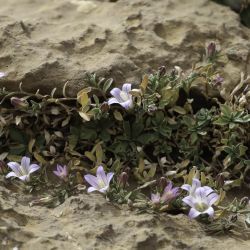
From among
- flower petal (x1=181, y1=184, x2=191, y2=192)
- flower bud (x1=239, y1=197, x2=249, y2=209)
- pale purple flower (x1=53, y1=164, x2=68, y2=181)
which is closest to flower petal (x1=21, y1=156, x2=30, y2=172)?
pale purple flower (x1=53, y1=164, x2=68, y2=181)

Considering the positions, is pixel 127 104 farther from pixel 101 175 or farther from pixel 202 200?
pixel 202 200

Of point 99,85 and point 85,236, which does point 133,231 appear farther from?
point 99,85

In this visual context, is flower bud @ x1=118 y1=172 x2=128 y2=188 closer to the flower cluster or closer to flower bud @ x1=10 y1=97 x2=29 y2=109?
the flower cluster

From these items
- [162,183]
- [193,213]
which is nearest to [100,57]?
[162,183]

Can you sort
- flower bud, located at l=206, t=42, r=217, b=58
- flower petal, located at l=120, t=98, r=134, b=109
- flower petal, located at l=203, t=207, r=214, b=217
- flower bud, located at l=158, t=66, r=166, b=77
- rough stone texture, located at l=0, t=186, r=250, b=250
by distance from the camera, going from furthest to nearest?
flower bud, located at l=206, t=42, r=217, b=58, flower bud, located at l=158, t=66, r=166, b=77, flower petal, located at l=120, t=98, r=134, b=109, flower petal, located at l=203, t=207, r=214, b=217, rough stone texture, located at l=0, t=186, r=250, b=250

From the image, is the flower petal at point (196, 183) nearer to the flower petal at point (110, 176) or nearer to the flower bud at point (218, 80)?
the flower petal at point (110, 176)

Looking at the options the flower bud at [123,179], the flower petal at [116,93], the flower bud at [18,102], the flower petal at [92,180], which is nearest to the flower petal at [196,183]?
the flower bud at [123,179]

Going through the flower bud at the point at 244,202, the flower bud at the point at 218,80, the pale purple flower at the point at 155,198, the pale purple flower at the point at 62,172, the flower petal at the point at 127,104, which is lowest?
the flower bud at the point at 244,202
